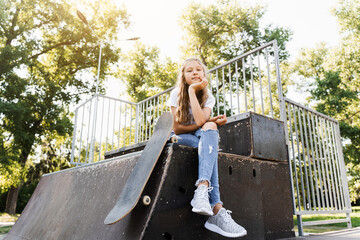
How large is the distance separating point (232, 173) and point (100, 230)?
904 millimetres

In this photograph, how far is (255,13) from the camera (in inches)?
750

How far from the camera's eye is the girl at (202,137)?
1.46 meters

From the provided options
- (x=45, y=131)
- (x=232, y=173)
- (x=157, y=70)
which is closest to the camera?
(x=232, y=173)

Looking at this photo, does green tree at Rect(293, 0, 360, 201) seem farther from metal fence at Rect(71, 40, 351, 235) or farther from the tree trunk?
the tree trunk

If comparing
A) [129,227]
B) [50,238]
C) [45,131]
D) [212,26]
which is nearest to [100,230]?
[129,227]

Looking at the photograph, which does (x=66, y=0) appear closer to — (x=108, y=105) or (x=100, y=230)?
(x=108, y=105)

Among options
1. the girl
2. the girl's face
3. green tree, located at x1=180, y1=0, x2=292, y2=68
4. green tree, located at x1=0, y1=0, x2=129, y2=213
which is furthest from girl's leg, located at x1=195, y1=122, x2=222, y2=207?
green tree, located at x1=180, y1=0, x2=292, y2=68

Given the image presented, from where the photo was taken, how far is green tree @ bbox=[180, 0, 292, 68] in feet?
61.3

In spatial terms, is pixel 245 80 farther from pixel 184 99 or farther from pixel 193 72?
pixel 184 99

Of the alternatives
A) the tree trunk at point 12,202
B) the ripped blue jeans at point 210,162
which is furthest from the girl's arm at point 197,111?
the tree trunk at point 12,202

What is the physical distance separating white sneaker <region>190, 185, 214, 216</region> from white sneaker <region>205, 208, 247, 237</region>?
0.10 m

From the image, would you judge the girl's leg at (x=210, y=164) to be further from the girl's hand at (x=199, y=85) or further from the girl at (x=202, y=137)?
the girl's hand at (x=199, y=85)

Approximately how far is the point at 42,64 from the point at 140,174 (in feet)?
55.1

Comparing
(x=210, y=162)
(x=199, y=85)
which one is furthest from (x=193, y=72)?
(x=210, y=162)
